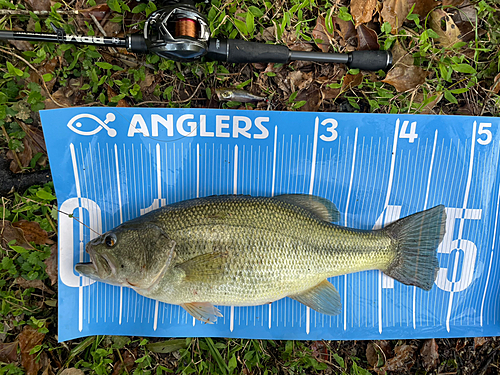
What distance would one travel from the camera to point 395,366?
241 centimetres

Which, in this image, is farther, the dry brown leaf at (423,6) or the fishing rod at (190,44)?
the dry brown leaf at (423,6)

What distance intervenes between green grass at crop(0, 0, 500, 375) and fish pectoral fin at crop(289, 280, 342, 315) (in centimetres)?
44

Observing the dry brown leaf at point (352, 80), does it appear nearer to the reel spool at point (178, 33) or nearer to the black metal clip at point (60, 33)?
the reel spool at point (178, 33)

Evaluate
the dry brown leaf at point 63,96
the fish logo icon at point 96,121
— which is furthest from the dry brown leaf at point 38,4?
Result: the fish logo icon at point 96,121

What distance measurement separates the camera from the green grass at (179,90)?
89.8 inches

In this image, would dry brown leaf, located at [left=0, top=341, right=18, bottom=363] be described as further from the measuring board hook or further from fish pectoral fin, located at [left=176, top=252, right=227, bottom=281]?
fish pectoral fin, located at [left=176, top=252, right=227, bottom=281]

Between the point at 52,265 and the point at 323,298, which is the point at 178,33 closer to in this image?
the point at 52,265

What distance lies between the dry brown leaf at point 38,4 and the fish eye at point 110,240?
176 cm

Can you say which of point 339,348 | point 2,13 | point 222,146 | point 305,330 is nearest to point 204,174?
point 222,146

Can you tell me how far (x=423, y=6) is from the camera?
235 centimetres

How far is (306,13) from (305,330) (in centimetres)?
241

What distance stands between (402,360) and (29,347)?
9.25 ft

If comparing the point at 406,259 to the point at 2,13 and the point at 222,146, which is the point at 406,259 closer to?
the point at 222,146

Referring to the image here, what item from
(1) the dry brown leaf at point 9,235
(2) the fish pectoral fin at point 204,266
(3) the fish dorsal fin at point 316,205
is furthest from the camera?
(1) the dry brown leaf at point 9,235
